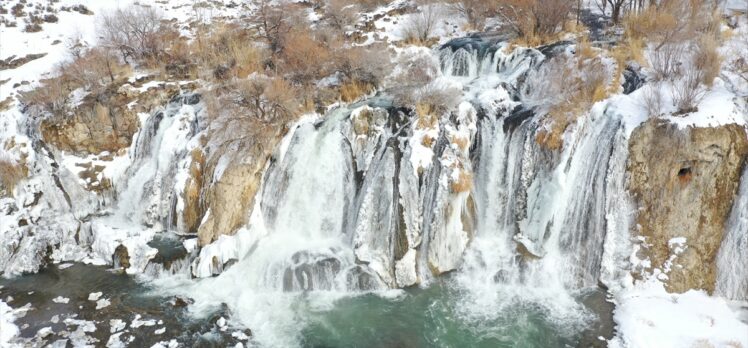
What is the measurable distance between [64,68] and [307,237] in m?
14.8

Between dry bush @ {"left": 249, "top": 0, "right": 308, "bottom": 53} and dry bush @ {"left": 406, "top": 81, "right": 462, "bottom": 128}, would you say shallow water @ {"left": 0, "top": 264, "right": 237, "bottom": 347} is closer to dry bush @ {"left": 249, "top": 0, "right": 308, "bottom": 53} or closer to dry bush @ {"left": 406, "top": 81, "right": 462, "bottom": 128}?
dry bush @ {"left": 406, "top": 81, "right": 462, "bottom": 128}

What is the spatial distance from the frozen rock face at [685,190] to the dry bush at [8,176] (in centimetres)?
2067

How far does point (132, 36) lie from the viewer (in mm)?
23156

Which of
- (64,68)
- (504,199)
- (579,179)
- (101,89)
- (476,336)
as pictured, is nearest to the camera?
(476,336)

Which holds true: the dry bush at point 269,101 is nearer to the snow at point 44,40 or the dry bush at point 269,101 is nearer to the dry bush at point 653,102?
the dry bush at point 653,102

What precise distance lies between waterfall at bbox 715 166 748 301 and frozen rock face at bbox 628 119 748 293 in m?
0.13

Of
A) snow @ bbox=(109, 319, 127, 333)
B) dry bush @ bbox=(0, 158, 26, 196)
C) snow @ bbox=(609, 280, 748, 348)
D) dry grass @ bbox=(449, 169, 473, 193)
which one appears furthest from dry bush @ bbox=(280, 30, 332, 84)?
snow @ bbox=(609, 280, 748, 348)

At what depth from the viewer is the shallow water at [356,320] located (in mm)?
11219

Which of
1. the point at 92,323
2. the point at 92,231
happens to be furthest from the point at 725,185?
the point at 92,231

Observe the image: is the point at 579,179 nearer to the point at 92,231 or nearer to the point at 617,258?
the point at 617,258

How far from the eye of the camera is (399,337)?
37.3ft

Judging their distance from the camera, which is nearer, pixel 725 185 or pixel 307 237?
pixel 725 185

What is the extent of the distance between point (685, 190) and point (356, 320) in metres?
9.60

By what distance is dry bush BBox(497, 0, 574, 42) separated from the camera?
19156 millimetres
